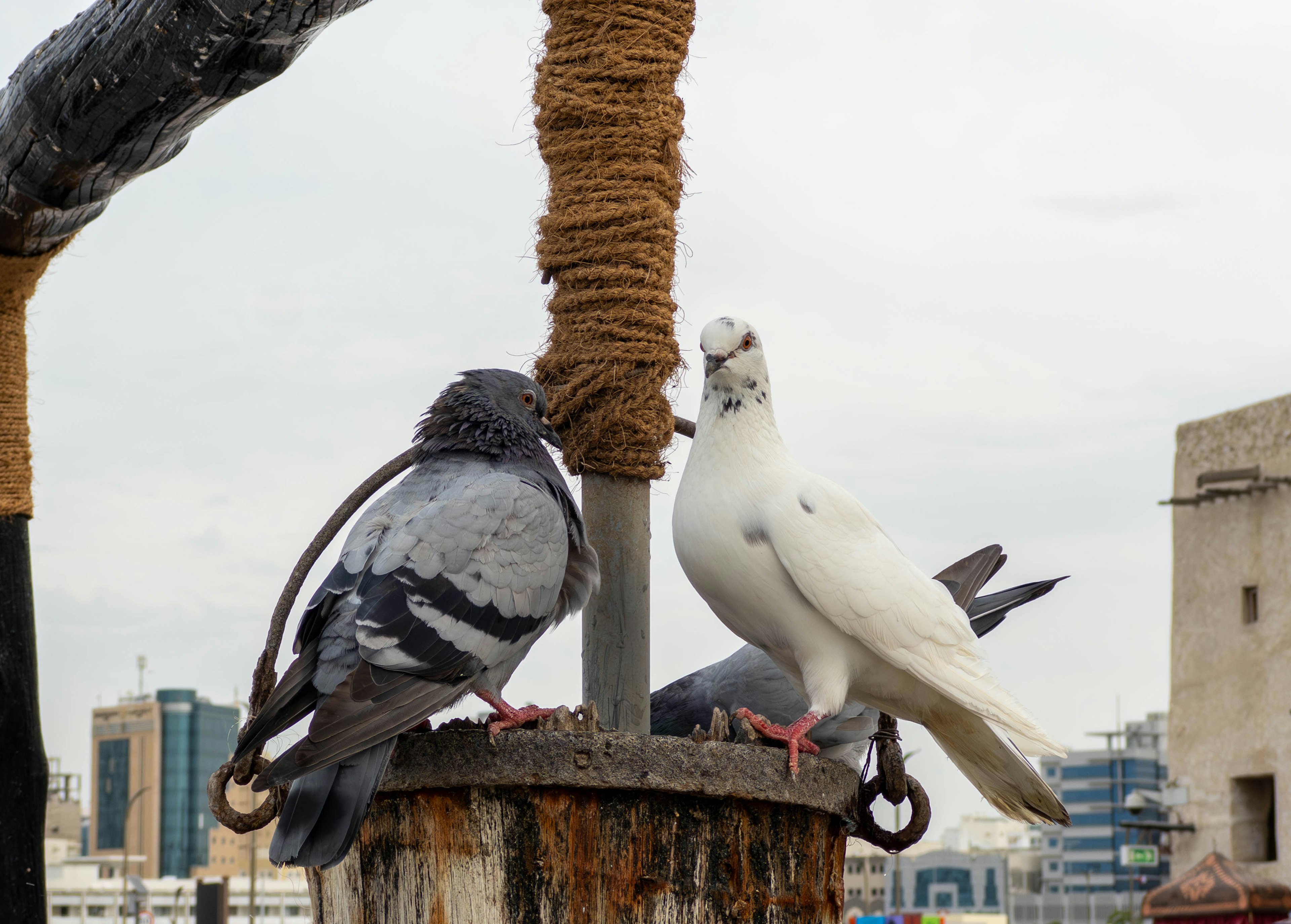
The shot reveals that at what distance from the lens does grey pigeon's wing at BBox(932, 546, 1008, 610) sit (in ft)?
11.3

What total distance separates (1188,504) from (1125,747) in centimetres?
3810

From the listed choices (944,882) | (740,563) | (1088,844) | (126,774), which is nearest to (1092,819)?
(1088,844)

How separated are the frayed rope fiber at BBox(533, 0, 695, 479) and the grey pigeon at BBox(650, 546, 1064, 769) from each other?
77 centimetres

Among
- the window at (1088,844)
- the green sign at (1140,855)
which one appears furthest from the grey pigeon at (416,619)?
the window at (1088,844)

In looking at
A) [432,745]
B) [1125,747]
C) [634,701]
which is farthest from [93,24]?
[1125,747]

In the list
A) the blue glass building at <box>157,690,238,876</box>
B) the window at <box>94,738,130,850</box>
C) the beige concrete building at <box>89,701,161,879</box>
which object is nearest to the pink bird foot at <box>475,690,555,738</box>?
the beige concrete building at <box>89,701,161,879</box>

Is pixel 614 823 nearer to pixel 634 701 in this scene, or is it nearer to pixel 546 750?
pixel 546 750

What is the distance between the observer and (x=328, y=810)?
230 cm

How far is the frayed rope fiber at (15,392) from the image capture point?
394 cm

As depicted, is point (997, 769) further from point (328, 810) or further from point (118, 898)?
point (118, 898)

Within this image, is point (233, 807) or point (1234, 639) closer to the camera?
point (233, 807)

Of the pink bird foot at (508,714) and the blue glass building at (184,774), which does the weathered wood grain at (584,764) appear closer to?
the pink bird foot at (508,714)

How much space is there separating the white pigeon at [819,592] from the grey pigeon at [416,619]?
33cm

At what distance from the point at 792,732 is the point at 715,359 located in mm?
886
